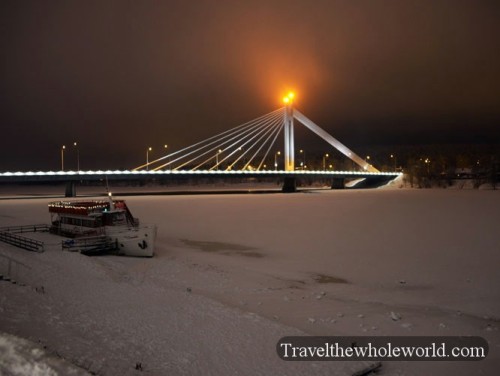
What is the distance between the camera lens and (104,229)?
2075cm

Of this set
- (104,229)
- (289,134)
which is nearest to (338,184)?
(289,134)

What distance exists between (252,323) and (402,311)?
380 centimetres

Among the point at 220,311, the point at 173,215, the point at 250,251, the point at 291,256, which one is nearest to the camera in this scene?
the point at 220,311

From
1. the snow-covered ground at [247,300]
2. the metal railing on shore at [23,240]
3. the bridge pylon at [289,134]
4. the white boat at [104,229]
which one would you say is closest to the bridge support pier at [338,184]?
the bridge pylon at [289,134]

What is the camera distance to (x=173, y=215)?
37.1m

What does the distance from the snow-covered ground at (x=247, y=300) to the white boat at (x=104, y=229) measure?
937 mm

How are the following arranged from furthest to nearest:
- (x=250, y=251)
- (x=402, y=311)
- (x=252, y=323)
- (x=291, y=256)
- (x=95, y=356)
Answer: (x=250, y=251)
(x=291, y=256)
(x=402, y=311)
(x=252, y=323)
(x=95, y=356)

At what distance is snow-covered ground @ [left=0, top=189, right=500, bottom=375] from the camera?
7836 millimetres

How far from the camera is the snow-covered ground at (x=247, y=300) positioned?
7836 millimetres

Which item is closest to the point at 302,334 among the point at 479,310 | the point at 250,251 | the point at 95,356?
the point at 95,356

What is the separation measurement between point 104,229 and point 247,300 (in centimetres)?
1089

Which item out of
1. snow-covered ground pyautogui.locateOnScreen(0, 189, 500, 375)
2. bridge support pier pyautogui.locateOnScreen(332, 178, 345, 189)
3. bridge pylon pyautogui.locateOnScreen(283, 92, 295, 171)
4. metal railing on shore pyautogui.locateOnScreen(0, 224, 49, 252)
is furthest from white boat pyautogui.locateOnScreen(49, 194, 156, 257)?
bridge support pier pyautogui.locateOnScreen(332, 178, 345, 189)

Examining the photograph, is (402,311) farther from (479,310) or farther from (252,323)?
(252,323)

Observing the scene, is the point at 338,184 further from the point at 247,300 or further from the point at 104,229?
the point at 247,300
